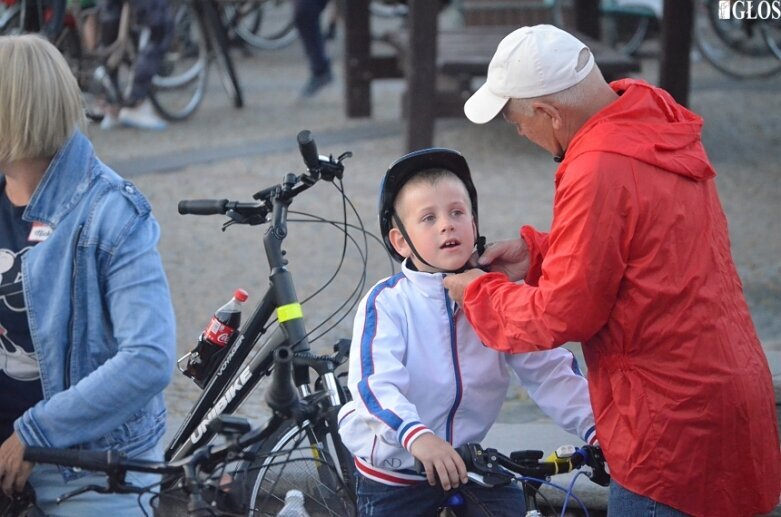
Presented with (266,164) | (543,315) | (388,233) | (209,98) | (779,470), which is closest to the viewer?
(543,315)

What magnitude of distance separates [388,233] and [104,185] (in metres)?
0.70

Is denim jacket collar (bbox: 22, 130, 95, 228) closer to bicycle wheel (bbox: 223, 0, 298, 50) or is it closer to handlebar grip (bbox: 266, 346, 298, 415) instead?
handlebar grip (bbox: 266, 346, 298, 415)

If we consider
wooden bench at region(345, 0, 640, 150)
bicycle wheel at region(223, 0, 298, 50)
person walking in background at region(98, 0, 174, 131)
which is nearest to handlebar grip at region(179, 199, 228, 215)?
wooden bench at region(345, 0, 640, 150)

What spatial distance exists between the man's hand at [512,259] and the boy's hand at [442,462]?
558mm

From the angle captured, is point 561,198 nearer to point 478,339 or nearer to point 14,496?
point 478,339

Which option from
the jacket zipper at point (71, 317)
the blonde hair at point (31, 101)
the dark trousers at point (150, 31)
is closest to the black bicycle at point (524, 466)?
the jacket zipper at point (71, 317)

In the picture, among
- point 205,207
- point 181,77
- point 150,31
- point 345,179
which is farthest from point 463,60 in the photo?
point 205,207

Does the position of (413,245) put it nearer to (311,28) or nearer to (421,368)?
(421,368)

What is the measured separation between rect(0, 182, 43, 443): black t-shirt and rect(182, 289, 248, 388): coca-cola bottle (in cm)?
60

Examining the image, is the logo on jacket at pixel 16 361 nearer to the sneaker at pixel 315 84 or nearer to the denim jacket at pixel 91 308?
the denim jacket at pixel 91 308

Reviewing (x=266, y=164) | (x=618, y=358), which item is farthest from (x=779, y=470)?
(x=266, y=164)

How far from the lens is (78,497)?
9.24ft

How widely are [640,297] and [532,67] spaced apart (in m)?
0.55

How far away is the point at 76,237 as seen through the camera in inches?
110
